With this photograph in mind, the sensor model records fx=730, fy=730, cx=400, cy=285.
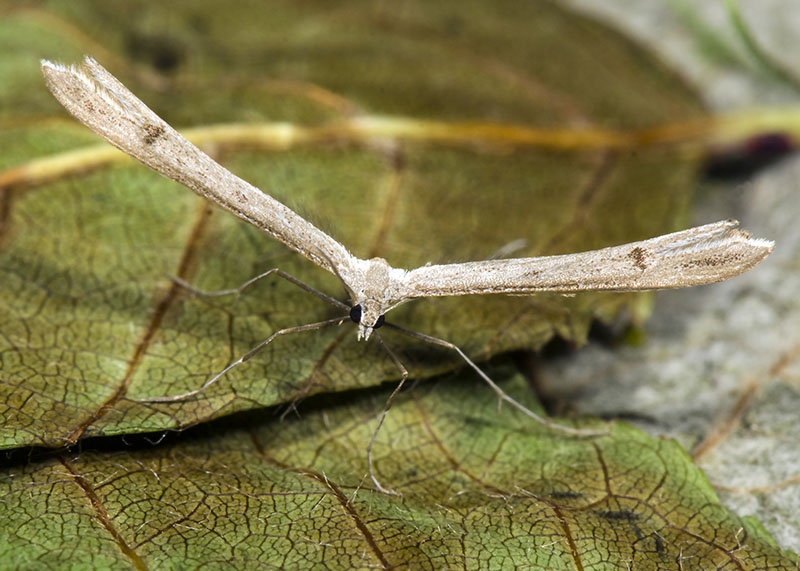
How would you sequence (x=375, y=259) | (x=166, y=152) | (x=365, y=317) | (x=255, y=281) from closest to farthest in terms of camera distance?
(x=166, y=152), (x=365, y=317), (x=375, y=259), (x=255, y=281)

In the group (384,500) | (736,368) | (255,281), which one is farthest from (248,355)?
(736,368)

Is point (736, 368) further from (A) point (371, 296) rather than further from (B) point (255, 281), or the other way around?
(B) point (255, 281)

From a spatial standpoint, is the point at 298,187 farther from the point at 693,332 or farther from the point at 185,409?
the point at 693,332

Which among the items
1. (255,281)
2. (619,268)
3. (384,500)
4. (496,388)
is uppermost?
(619,268)

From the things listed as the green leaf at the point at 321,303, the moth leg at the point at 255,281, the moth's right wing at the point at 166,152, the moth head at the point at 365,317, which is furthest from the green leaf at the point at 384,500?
the moth's right wing at the point at 166,152

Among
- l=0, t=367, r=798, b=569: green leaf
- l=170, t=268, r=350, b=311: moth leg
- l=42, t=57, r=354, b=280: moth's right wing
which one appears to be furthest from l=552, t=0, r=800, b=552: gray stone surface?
l=42, t=57, r=354, b=280: moth's right wing

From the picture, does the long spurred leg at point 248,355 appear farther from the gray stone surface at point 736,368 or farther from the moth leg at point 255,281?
the gray stone surface at point 736,368

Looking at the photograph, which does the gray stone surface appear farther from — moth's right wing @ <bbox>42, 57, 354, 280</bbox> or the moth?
moth's right wing @ <bbox>42, 57, 354, 280</bbox>
